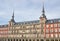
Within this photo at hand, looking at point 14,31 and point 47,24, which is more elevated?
point 47,24

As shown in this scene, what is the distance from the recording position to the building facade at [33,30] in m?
81.8

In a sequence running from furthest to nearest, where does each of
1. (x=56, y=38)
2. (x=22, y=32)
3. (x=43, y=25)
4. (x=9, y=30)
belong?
(x=9, y=30)
(x=22, y=32)
(x=43, y=25)
(x=56, y=38)

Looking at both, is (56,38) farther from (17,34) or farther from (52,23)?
(17,34)

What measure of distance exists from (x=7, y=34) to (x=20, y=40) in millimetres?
13503

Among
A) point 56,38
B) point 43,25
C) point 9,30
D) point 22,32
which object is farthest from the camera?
point 9,30

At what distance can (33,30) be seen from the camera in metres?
90.8

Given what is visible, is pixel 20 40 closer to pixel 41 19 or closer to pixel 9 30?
pixel 9 30

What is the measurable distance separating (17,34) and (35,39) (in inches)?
657

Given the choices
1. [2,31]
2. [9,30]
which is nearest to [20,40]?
[9,30]

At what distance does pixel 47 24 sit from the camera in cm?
8438

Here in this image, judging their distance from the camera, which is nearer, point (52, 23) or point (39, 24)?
point (52, 23)

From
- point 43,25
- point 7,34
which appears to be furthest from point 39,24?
point 7,34

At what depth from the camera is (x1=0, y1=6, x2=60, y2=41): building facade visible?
268ft

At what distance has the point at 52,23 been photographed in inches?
3253
